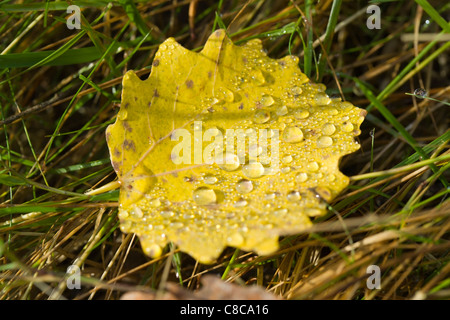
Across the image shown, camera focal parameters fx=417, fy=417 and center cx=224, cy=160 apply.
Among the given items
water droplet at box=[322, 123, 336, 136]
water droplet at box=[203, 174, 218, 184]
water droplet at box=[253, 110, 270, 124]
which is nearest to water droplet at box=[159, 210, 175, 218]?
water droplet at box=[203, 174, 218, 184]

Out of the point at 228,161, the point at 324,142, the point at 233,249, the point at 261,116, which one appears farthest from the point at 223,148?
the point at 233,249

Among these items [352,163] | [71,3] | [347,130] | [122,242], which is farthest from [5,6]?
[352,163]

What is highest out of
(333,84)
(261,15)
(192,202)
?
(261,15)

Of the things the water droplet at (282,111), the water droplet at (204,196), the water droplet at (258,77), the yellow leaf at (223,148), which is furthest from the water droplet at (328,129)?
the water droplet at (204,196)

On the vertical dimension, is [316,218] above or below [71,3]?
below

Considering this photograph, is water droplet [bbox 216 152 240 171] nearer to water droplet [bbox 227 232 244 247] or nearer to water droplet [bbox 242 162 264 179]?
water droplet [bbox 242 162 264 179]

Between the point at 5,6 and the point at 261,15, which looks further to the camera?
the point at 261,15

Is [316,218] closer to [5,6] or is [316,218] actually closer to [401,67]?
[401,67]
